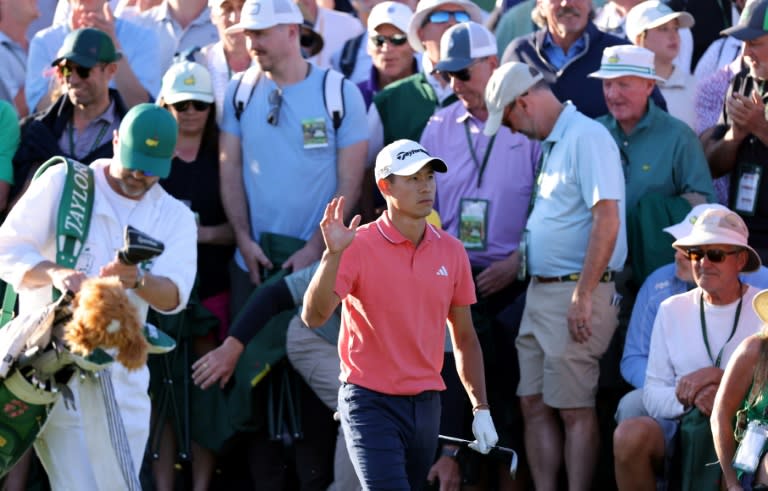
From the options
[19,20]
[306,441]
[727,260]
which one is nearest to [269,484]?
[306,441]

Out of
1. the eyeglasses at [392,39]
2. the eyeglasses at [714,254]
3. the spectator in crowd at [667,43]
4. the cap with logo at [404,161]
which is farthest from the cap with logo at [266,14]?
the eyeglasses at [714,254]

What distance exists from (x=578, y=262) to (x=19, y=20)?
418cm

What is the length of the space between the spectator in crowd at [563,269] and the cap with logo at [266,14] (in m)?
1.42

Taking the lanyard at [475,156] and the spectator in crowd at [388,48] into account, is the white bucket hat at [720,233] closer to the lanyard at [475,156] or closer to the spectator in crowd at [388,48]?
the lanyard at [475,156]

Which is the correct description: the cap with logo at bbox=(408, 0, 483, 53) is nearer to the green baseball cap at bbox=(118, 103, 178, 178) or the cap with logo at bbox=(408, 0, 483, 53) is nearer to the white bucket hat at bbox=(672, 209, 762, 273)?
the white bucket hat at bbox=(672, 209, 762, 273)

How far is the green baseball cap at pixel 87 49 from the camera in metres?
8.24

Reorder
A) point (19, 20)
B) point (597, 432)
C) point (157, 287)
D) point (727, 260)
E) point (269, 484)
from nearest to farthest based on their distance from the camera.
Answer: point (157, 287)
point (727, 260)
point (597, 432)
point (269, 484)
point (19, 20)

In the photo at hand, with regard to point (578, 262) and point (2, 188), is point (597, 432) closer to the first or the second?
point (578, 262)

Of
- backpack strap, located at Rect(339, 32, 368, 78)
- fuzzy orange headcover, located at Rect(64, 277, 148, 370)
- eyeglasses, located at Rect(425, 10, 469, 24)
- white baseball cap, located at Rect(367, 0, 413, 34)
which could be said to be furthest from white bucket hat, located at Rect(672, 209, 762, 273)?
backpack strap, located at Rect(339, 32, 368, 78)

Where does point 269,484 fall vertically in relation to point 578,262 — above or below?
below

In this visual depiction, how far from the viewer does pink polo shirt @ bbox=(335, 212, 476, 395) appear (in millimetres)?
6180

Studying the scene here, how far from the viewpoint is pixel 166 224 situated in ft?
22.4

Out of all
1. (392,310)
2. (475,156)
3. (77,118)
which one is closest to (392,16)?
(475,156)

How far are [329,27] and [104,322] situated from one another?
15.7 ft
